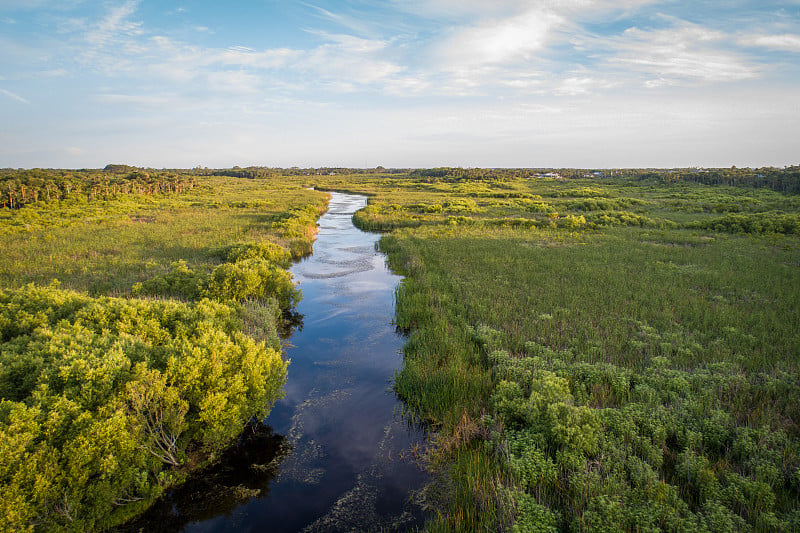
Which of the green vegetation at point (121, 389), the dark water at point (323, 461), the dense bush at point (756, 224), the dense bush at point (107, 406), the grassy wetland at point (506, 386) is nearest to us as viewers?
the dense bush at point (107, 406)

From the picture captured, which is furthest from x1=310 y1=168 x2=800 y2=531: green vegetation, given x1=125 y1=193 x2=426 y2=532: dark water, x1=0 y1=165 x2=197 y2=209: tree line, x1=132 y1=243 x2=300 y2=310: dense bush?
x1=0 y1=165 x2=197 y2=209: tree line

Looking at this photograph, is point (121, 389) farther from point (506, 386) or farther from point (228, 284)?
point (228, 284)

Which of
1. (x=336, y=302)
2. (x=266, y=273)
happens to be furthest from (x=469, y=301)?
(x=266, y=273)

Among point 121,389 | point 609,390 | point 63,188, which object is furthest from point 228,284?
point 63,188

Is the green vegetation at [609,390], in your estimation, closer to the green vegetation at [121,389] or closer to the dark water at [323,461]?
the dark water at [323,461]

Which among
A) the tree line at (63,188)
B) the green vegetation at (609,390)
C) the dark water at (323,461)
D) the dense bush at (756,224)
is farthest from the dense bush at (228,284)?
the tree line at (63,188)

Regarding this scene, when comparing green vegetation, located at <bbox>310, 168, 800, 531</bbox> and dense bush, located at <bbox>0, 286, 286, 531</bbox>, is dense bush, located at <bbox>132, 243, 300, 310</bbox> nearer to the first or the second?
dense bush, located at <bbox>0, 286, 286, 531</bbox>
